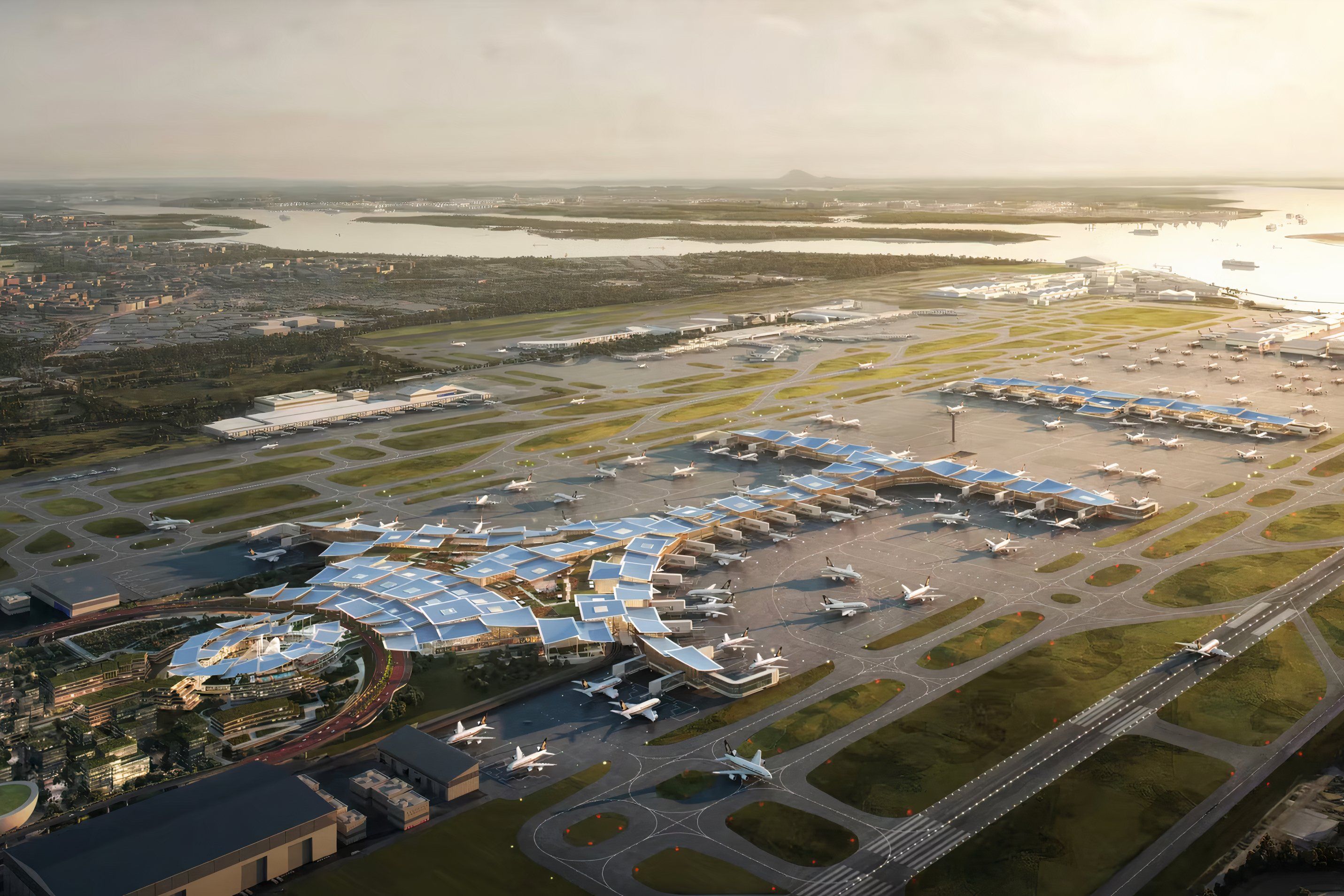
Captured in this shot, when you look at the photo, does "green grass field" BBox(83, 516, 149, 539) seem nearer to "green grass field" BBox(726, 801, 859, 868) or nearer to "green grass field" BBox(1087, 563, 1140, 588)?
"green grass field" BBox(726, 801, 859, 868)

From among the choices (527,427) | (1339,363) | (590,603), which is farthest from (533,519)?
(1339,363)

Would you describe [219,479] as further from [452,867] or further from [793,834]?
[793,834]

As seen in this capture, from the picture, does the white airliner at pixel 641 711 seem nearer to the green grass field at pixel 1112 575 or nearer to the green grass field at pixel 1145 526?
the green grass field at pixel 1112 575

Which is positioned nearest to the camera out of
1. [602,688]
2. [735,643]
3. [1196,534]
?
[602,688]

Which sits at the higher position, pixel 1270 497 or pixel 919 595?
pixel 1270 497

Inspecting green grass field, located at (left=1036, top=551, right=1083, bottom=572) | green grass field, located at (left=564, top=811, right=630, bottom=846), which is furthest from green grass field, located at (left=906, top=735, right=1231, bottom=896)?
green grass field, located at (left=1036, top=551, right=1083, bottom=572)

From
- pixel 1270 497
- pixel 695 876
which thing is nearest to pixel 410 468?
pixel 695 876

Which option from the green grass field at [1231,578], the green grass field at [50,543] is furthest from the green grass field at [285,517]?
the green grass field at [1231,578]
